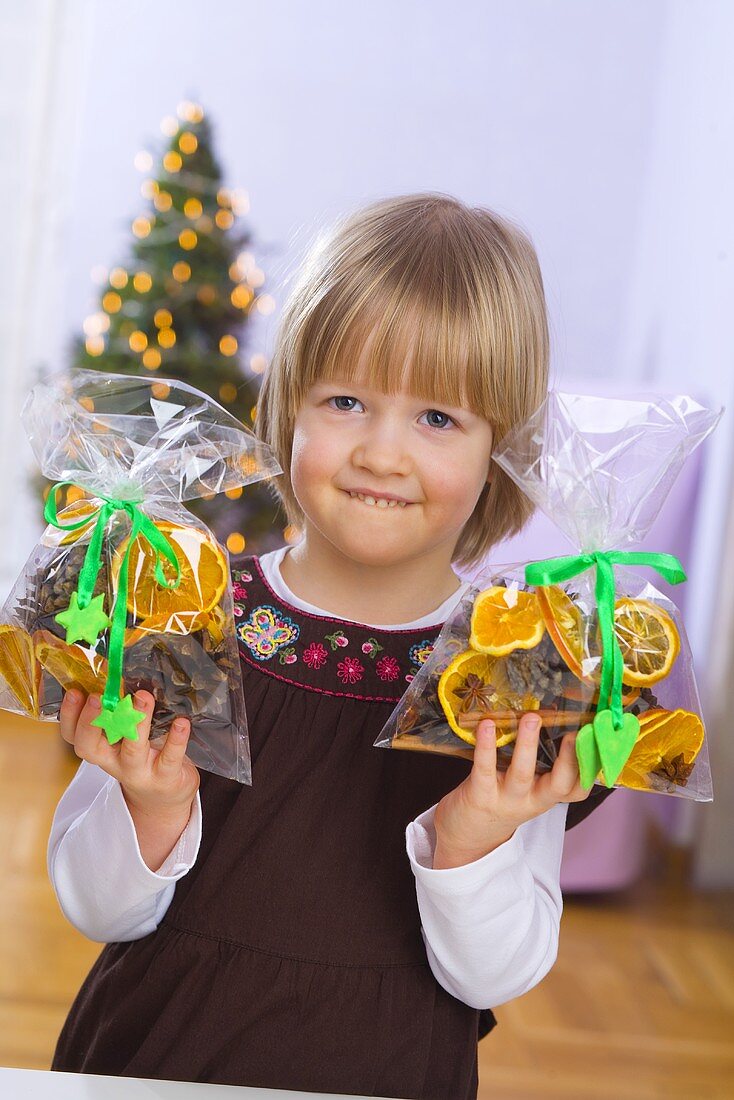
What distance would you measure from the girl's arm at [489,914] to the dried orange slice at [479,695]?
0.12 meters

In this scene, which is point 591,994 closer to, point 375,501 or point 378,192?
point 375,501

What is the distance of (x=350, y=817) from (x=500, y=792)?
22 cm

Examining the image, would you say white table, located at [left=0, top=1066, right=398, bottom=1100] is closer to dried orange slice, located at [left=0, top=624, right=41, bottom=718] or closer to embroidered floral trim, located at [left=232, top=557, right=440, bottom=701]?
dried orange slice, located at [left=0, top=624, right=41, bottom=718]

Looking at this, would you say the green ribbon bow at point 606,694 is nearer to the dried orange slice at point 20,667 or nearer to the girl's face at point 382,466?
the girl's face at point 382,466

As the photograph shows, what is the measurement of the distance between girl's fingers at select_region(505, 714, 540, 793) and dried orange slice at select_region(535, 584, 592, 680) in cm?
5

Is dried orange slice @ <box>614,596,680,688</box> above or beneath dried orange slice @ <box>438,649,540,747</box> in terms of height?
above

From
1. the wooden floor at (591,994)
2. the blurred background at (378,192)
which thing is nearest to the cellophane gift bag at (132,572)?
the wooden floor at (591,994)

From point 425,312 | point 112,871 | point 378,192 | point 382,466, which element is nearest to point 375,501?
point 382,466

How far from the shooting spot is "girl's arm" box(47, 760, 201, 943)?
3.07ft

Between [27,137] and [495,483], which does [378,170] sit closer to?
[27,137]

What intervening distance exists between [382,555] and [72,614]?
0.30m

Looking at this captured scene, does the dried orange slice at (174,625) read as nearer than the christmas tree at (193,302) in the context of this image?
Yes

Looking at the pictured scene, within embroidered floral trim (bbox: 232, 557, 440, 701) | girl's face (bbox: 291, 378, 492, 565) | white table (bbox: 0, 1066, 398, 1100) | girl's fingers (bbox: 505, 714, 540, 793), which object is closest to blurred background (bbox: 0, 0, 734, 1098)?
embroidered floral trim (bbox: 232, 557, 440, 701)

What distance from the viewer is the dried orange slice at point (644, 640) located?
0.83 meters
